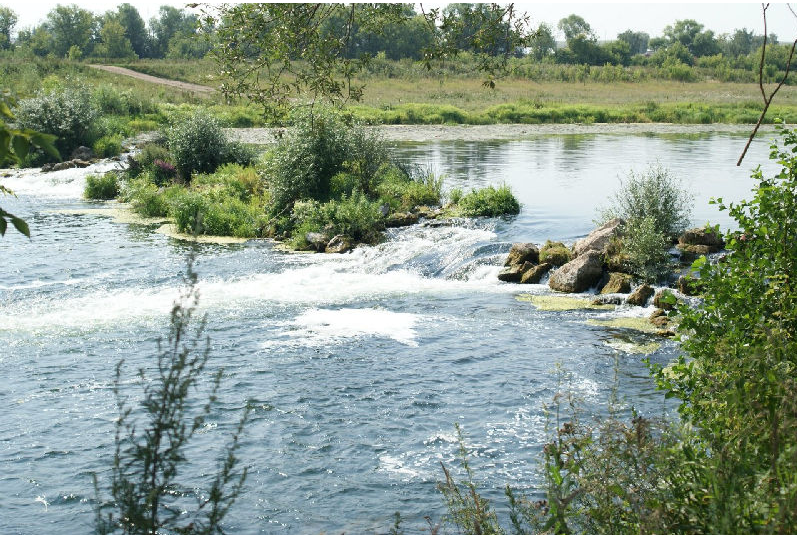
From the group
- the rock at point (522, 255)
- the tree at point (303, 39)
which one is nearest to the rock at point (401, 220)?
the rock at point (522, 255)

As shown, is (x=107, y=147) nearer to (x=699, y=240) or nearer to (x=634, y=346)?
(x=699, y=240)

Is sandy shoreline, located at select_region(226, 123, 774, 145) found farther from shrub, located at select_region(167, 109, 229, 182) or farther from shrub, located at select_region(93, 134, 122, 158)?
shrub, located at select_region(167, 109, 229, 182)

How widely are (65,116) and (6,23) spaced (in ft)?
220

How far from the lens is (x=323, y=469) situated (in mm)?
9164

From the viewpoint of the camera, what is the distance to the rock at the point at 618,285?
53.5 ft

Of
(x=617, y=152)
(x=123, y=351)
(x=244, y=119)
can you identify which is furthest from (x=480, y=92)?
(x=123, y=351)

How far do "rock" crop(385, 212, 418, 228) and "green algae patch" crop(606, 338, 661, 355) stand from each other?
1035cm

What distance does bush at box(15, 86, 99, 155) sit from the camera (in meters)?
35.6

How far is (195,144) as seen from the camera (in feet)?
96.4

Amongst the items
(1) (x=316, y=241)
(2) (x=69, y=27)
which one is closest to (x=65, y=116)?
(1) (x=316, y=241)

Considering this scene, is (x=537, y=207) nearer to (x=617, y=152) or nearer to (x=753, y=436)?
(x=617, y=152)

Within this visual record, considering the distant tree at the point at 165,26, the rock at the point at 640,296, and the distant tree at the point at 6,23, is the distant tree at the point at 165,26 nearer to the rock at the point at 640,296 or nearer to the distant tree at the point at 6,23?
the distant tree at the point at 6,23

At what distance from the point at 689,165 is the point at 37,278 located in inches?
963

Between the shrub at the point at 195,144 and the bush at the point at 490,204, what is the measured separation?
34.5 ft
